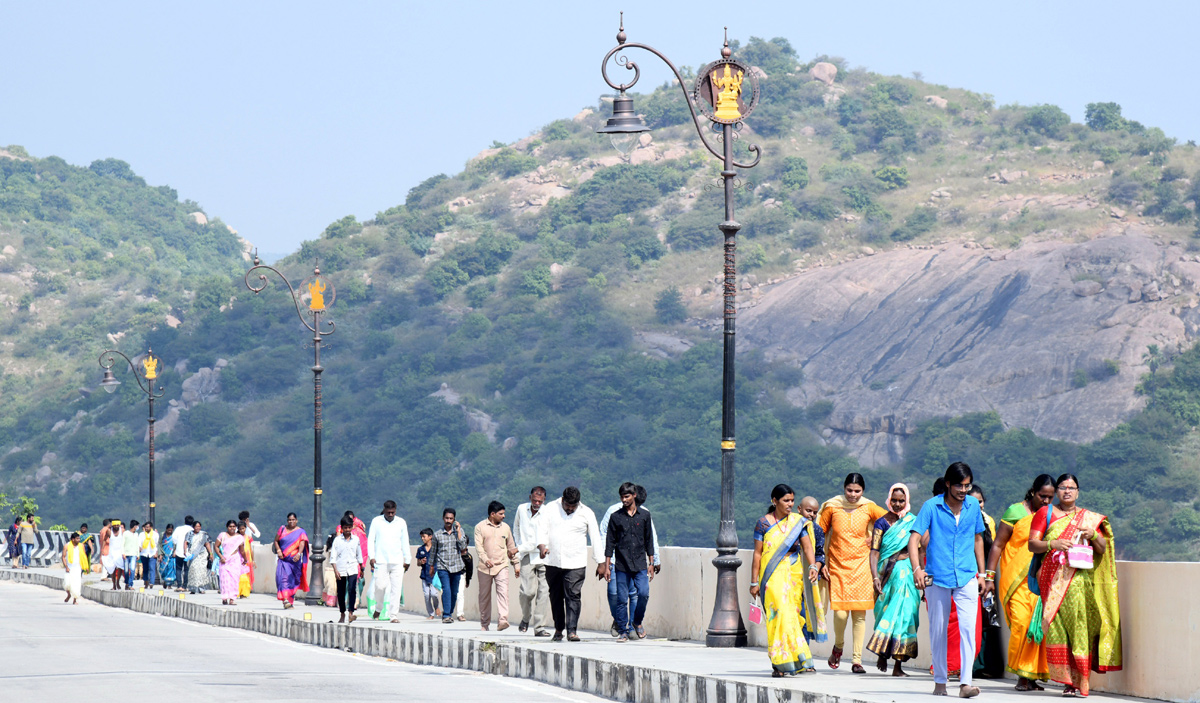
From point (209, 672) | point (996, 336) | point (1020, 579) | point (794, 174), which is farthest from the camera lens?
point (794, 174)

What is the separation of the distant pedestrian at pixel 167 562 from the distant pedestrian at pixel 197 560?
5.75 ft

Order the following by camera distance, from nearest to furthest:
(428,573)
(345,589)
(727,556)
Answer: (727,556)
(428,573)
(345,589)

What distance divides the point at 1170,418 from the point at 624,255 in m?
58.9

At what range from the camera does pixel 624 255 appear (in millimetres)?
142250

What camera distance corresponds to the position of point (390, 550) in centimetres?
1994

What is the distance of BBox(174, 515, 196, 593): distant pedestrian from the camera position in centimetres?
3170

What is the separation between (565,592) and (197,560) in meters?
16.8

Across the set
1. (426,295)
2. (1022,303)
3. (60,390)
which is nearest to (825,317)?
(1022,303)

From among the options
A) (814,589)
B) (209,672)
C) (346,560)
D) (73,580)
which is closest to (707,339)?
(73,580)

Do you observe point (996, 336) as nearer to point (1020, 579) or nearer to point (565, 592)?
point (565, 592)

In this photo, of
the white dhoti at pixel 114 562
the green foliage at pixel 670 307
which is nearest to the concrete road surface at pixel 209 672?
the white dhoti at pixel 114 562

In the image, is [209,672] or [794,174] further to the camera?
[794,174]

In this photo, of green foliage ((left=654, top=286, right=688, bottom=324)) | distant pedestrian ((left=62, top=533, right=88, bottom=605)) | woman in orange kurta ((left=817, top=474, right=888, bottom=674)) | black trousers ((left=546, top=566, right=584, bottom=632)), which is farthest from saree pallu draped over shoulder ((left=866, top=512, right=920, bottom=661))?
green foliage ((left=654, top=286, right=688, bottom=324))

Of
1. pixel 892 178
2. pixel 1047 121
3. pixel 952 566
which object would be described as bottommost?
pixel 952 566
